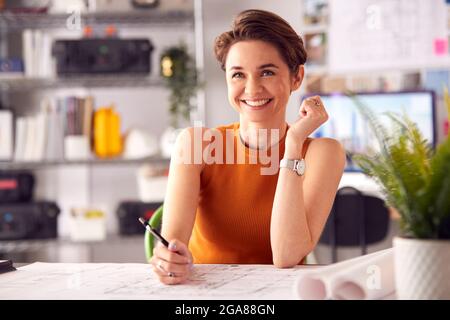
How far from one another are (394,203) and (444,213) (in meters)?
0.07

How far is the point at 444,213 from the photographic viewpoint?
2.82 feet

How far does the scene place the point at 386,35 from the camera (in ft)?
13.2

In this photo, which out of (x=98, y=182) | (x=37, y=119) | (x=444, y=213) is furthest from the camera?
(x=98, y=182)

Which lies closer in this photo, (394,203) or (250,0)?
(394,203)

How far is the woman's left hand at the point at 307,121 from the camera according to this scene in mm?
1477

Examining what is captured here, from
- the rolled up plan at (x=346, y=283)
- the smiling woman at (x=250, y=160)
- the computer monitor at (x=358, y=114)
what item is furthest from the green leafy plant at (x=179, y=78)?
the rolled up plan at (x=346, y=283)

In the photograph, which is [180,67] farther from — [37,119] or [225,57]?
[225,57]

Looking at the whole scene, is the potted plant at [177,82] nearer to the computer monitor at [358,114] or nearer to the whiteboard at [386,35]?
the computer monitor at [358,114]

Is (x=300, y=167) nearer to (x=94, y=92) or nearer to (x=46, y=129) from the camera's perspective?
(x=46, y=129)

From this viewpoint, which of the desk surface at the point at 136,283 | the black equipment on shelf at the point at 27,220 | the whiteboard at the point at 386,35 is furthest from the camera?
the whiteboard at the point at 386,35

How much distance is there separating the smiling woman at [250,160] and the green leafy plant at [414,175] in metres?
0.57

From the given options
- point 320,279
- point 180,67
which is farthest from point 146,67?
point 320,279

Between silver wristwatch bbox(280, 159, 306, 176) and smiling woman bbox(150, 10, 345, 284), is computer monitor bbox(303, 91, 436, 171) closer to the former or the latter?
smiling woman bbox(150, 10, 345, 284)

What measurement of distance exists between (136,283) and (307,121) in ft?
1.86
